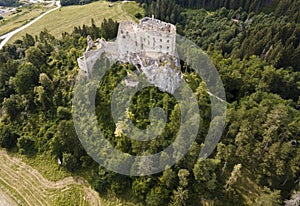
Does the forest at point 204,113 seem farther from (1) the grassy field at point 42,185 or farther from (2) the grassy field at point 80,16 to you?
(2) the grassy field at point 80,16

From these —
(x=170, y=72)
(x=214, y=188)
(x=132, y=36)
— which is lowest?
(x=214, y=188)

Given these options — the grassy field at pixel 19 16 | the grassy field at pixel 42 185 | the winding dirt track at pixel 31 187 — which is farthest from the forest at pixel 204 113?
the grassy field at pixel 19 16

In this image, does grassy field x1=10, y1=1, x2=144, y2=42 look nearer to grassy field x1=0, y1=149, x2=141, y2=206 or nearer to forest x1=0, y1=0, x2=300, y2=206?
forest x1=0, y1=0, x2=300, y2=206

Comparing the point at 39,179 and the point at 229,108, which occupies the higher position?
the point at 229,108

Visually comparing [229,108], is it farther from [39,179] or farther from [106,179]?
[39,179]

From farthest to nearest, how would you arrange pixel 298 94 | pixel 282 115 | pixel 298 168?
pixel 298 94
pixel 282 115
pixel 298 168

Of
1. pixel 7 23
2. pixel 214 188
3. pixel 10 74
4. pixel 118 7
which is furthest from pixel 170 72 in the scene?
pixel 7 23

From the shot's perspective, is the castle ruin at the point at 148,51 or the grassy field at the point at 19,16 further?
the grassy field at the point at 19,16

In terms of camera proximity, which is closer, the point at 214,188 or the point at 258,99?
the point at 214,188
